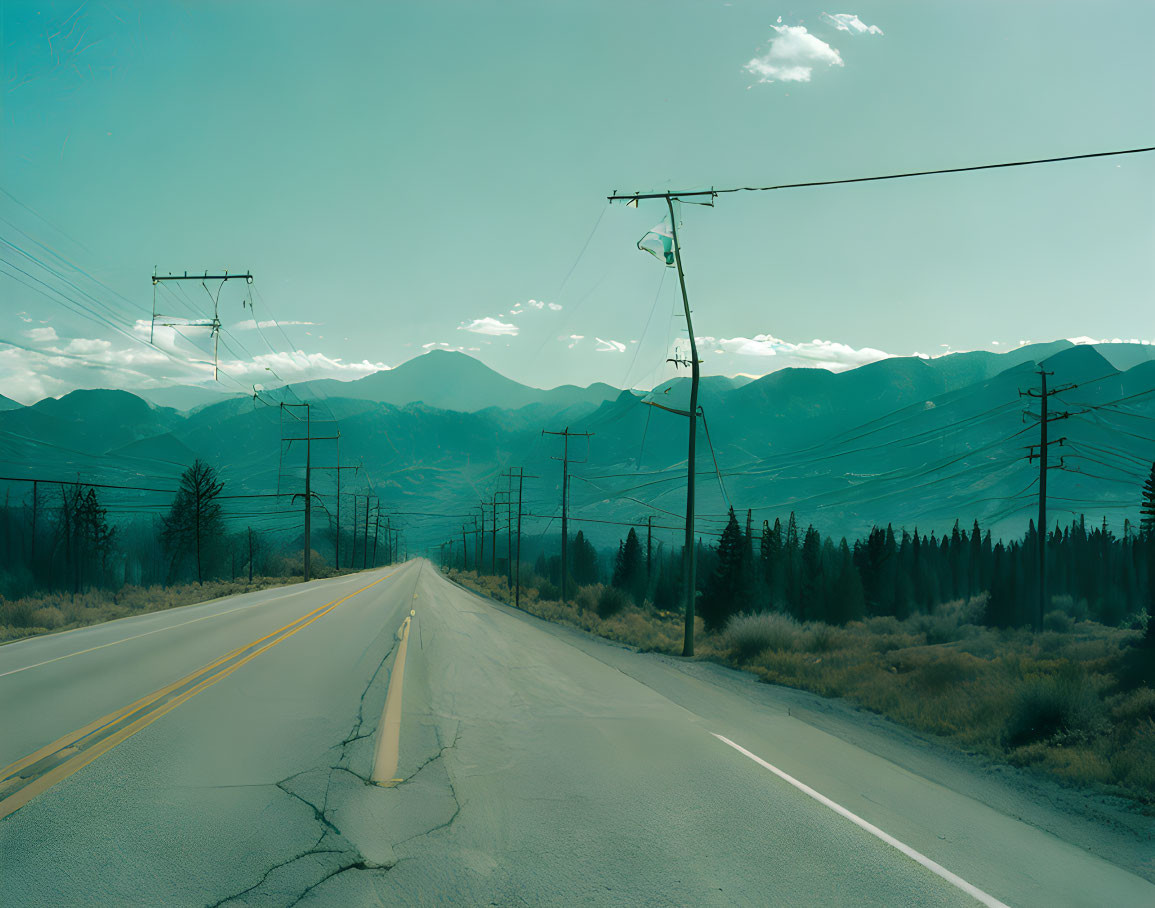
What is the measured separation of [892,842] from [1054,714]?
589 cm

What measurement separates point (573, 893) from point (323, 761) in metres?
3.70

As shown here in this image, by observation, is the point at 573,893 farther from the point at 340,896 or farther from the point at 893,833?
the point at 893,833

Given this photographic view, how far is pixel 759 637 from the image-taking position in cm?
1866

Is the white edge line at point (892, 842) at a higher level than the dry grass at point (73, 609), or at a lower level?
higher

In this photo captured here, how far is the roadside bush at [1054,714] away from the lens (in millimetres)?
9461

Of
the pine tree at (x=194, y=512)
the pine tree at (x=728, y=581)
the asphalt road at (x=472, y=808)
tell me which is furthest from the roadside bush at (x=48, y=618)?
the pine tree at (x=728, y=581)

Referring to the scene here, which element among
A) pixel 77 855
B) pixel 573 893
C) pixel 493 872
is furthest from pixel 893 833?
pixel 77 855

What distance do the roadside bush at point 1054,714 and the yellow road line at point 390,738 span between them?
8.18 metres

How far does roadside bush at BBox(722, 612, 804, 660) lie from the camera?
18.4 meters

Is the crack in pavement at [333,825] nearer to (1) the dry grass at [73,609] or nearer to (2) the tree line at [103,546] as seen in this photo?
(1) the dry grass at [73,609]

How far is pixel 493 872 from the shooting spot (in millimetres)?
4703

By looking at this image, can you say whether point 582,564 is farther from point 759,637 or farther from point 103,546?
point 759,637

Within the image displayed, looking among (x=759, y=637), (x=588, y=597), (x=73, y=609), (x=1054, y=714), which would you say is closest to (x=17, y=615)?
(x=73, y=609)

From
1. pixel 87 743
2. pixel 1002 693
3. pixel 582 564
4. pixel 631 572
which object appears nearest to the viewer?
pixel 87 743
